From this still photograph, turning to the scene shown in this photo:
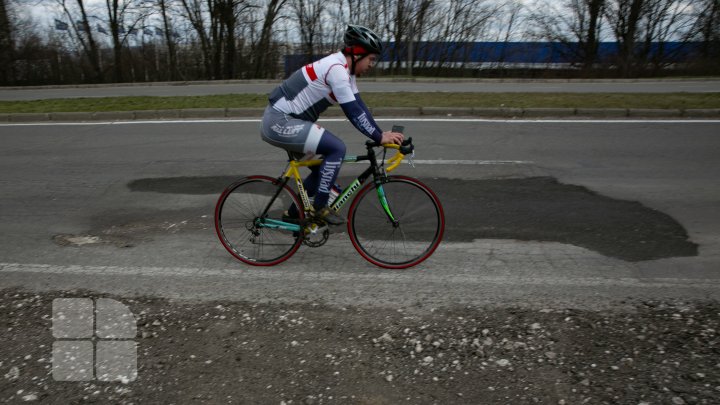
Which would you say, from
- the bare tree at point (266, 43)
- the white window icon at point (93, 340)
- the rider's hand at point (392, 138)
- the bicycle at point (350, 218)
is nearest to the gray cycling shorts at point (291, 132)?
the bicycle at point (350, 218)

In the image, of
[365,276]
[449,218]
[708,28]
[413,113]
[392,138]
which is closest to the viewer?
[392,138]

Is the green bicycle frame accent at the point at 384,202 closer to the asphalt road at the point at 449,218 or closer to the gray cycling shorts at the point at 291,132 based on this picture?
the asphalt road at the point at 449,218

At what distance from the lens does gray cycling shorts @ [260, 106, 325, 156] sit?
4.08 metres

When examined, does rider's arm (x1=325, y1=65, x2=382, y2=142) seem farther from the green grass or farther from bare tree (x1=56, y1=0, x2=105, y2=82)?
bare tree (x1=56, y1=0, x2=105, y2=82)

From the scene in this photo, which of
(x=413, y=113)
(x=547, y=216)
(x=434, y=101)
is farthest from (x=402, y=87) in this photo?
(x=547, y=216)

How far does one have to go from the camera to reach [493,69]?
2658 centimetres

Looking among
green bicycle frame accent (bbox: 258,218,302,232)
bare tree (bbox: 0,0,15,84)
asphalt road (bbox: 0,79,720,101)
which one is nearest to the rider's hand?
green bicycle frame accent (bbox: 258,218,302,232)

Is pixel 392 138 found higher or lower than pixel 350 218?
higher

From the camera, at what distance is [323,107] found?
417 centimetres

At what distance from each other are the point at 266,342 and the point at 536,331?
1.73m

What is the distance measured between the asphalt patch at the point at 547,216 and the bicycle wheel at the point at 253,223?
1578 millimetres

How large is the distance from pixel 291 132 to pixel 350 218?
86 centimetres

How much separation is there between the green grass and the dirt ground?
28.8 feet

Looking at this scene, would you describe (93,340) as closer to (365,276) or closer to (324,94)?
(365,276)
